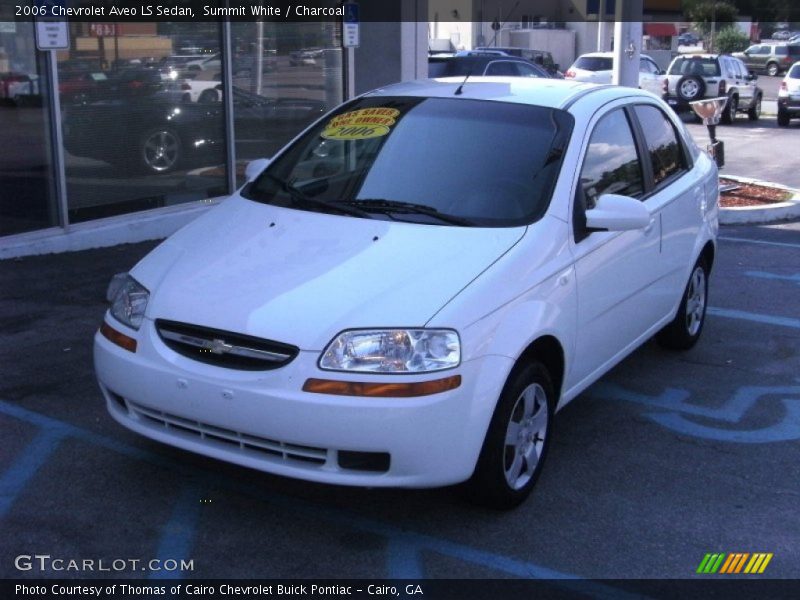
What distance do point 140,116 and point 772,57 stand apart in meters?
45.3

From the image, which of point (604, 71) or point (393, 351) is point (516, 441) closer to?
point (393, 351)

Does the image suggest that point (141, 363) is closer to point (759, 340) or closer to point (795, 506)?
point (795, 506)

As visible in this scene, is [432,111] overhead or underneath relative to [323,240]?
overhead

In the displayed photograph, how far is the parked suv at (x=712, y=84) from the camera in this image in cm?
2489

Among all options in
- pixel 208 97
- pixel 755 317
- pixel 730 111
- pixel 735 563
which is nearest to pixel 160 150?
pixel 208 97

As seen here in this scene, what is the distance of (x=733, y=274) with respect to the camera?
355 inches

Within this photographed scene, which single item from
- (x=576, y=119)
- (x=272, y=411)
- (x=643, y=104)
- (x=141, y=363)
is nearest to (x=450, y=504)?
(x=272, y=411)

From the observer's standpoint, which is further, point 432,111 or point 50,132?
point 50,132

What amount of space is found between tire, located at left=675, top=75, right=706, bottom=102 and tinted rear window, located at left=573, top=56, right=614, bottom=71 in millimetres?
2699

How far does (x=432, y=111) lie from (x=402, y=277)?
1508 millimetres

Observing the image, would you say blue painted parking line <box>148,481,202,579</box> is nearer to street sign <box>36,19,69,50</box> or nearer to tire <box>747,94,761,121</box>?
street sign <box>36,19,69,50</box>

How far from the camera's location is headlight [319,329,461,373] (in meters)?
3.91

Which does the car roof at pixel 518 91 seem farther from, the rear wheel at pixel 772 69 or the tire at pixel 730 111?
the rear wheel at pixel 772 69

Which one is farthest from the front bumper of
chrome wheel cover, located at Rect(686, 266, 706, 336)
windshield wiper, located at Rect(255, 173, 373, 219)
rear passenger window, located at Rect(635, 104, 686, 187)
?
chrome wheel cover, located at Rect(686, 266, 706, 336)
